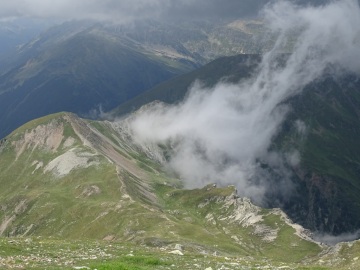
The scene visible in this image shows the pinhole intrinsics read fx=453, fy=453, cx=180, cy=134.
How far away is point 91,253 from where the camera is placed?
5094 centimetres

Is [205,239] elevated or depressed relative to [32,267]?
elevated

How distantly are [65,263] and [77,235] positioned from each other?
16076cm

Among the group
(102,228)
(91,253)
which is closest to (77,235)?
(102,228)

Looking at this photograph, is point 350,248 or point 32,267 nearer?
point 32,267

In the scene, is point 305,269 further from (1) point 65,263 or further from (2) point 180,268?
(1) point 65,263

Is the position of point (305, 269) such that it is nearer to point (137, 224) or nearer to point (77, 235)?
point (137, 224)

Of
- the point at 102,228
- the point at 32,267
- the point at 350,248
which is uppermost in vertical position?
the point at 102,228

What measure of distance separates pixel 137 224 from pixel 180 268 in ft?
488

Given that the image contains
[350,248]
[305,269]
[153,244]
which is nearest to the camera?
[305,269]

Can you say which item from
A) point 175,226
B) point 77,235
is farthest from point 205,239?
point 77,235

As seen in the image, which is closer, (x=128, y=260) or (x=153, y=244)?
(x=128, y=260)

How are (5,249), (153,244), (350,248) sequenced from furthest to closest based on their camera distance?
1. (153,244)
2. (350,248)
3. (5,249)

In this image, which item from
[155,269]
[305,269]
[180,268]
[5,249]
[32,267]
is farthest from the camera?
[305,269]

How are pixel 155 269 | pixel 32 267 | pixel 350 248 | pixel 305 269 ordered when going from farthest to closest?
pixel 350 248 → pixel 305 269 → pixel 155 269 → pixel 32 267
